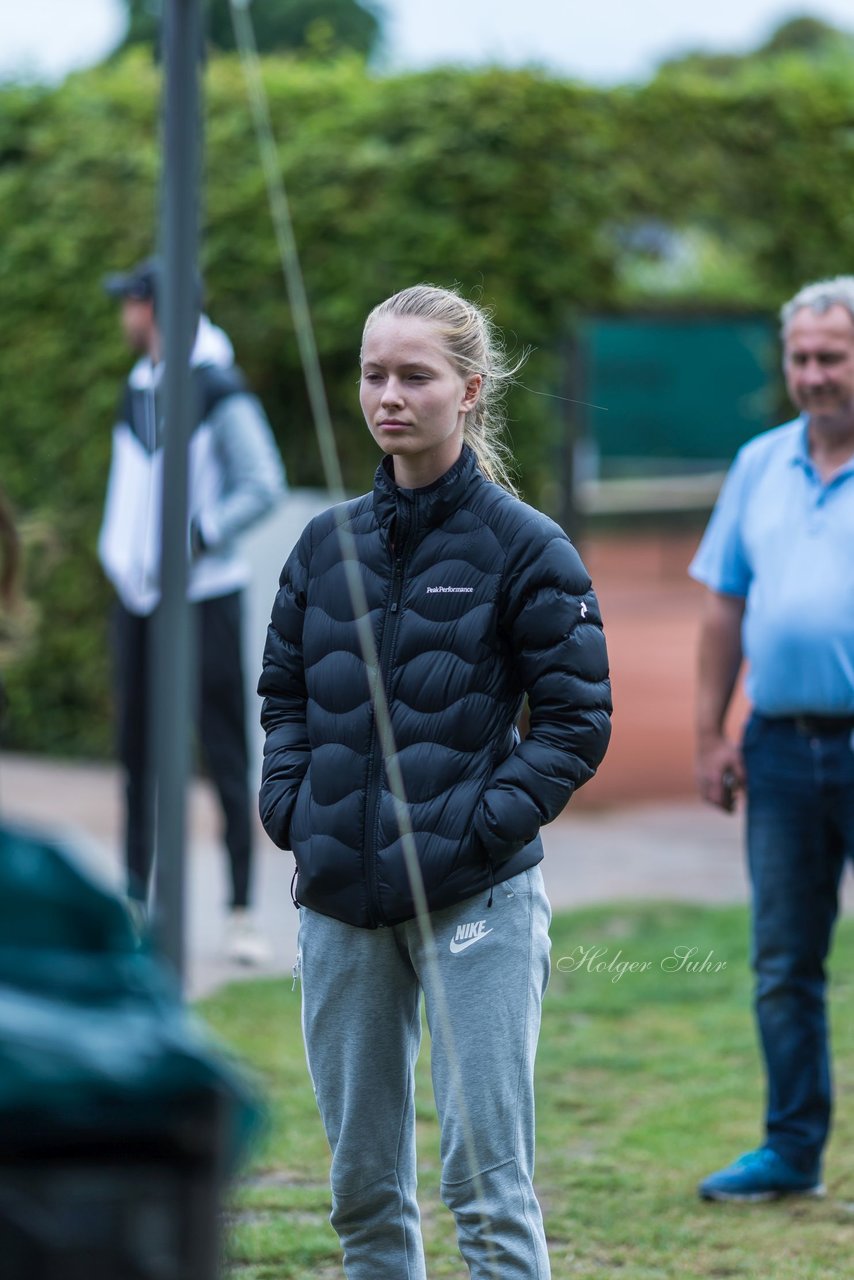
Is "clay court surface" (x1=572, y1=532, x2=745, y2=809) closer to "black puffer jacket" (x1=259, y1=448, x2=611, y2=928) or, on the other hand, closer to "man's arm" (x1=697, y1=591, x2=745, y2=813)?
"man's arm" (x1=697, y1=591, x2=745, y2=813)

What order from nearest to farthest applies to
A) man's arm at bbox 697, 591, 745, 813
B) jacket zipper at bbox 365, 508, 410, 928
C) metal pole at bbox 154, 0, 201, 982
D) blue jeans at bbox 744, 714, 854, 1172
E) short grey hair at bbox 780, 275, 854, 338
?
metal pole at bbox 154, 0, 201, 982 < jacket zipper at bbox 365, 508, 410, 928 < short grey hair at bbox 780, 275, 854, 338 < blue jeans at bbox 744, 714, 854, 1172 < man's arm at bbox 697, 591, 745, 813

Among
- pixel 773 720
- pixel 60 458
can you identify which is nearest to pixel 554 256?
pixel 60 458

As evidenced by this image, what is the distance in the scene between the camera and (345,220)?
9.02m

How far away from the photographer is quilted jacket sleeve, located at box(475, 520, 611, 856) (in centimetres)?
274

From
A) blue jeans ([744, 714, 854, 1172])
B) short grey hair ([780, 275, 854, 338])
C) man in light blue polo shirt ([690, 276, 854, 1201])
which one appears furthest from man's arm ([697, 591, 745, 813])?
short grey hair ([780, 275, 854, 338])

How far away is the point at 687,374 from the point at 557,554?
9.31 m

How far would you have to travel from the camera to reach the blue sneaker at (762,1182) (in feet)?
13.8

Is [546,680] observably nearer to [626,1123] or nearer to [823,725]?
[823,725]

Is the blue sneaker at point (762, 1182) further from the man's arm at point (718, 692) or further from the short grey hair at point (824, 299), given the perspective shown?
the short grey hair at point (824, 299)

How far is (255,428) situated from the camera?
6098mm

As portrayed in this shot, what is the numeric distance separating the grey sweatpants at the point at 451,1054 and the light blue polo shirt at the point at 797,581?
1.33m

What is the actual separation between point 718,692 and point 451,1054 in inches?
73.2

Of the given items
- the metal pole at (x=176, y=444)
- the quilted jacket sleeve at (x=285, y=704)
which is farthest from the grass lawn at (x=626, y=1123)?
the metal pole at (x=176, y=444)

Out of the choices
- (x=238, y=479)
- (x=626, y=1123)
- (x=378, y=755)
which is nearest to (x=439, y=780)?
(x=378, y=755)
